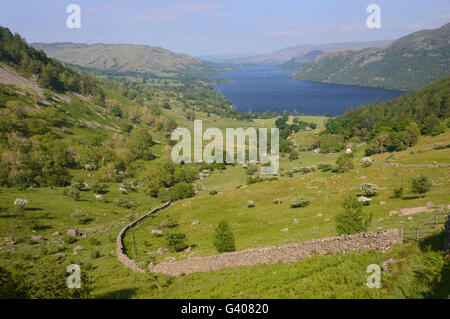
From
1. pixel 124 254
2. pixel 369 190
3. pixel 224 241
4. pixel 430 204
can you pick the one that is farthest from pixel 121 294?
pixel 369 190

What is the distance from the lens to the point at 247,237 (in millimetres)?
37594

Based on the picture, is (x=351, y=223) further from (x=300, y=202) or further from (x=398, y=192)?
(x=300, y=202)

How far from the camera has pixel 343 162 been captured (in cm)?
7525

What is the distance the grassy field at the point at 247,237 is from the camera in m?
15.3

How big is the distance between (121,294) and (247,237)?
2060 cm

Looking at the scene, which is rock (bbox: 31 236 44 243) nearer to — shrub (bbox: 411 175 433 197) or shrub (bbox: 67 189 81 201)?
shrub (bbox: 67 189 81 201)

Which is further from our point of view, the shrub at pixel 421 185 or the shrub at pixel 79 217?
the shrub at pixel 79 217

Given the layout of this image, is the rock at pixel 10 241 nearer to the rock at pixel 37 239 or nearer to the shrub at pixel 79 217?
the rock at pixel 37 239

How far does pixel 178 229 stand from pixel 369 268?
37.4 m

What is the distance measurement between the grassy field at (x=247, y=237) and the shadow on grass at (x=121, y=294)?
92 mm

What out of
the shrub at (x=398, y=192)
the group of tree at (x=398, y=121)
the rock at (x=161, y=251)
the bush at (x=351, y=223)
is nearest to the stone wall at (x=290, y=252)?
the bush at (x=351, y=223)

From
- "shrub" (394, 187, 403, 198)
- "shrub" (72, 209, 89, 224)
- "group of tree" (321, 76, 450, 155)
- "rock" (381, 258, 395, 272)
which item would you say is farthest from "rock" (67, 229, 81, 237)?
"group of tree" (321, 76, 450, 155)
